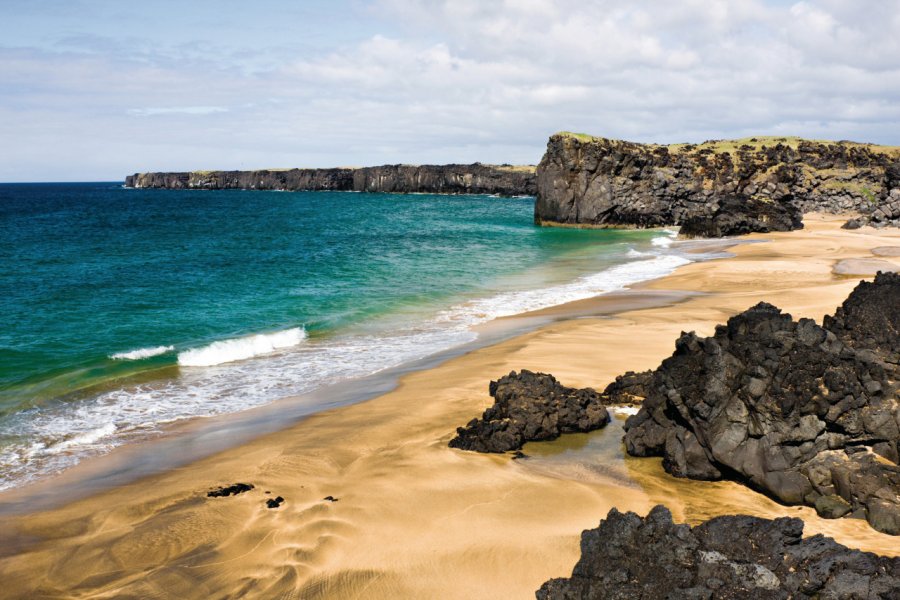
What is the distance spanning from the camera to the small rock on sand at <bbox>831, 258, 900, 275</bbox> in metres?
33.3

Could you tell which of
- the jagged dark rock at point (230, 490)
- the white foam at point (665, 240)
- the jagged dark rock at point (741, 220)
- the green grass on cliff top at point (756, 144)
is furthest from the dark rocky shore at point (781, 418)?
the green grass on cliff top at point (756, 144)

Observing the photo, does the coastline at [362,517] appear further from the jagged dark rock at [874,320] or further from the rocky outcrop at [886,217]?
the rocky outcrop at [886,217]

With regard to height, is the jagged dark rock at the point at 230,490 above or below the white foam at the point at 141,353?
below

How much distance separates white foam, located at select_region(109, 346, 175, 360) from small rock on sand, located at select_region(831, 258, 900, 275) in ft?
106

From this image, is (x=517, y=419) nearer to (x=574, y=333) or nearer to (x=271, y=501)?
(x=271, y=501)

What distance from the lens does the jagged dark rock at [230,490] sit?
35.6ft

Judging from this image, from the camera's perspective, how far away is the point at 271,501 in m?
10.4

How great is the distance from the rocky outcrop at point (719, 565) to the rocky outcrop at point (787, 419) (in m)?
3.31

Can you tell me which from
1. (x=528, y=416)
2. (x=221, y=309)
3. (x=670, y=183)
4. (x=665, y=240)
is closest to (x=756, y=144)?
(x=670, y=183)

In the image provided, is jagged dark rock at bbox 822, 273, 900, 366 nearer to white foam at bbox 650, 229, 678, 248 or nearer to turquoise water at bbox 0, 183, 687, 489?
turquoise water at bbox 0, 183, 687, 489

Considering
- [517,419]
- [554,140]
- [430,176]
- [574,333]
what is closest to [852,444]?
[517,419]

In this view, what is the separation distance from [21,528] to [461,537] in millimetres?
6980

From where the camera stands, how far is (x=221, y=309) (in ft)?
98.4

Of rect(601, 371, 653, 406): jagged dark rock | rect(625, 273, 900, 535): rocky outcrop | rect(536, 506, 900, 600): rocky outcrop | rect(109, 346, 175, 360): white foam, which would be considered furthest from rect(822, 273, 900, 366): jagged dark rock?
rect(109, 346, 175, 360): white foam
